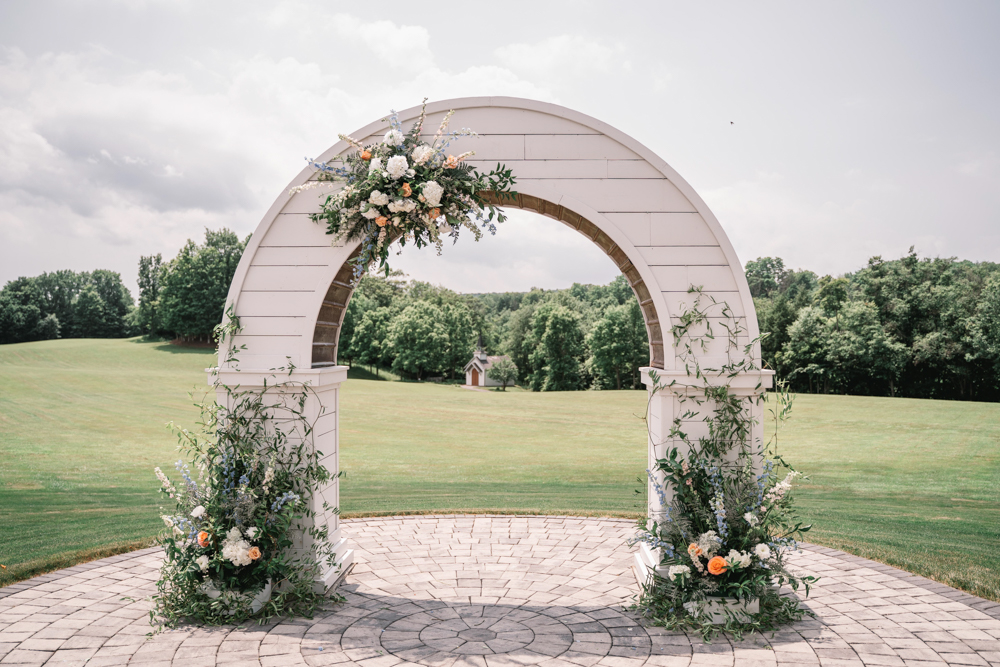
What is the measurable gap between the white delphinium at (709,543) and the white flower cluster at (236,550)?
9.77ft

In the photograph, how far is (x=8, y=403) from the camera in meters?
20.1

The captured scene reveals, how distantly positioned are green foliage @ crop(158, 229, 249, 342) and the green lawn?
12.3 meters

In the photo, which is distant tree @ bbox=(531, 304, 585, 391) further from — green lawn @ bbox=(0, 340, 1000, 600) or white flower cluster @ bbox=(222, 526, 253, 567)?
white flower cluster @ bbox=(222, 526, 253, 567)

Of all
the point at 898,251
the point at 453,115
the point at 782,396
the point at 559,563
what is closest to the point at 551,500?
the point at 559,563

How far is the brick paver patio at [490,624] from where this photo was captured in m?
3.44

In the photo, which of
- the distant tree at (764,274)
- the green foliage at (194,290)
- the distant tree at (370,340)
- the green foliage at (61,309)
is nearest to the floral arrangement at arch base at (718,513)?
the distant tree at (370,340)

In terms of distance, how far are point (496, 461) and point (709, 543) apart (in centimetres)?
988

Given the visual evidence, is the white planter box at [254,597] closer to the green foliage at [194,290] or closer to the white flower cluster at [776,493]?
the white flower cluster at [776,493]

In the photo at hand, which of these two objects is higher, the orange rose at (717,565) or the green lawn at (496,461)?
the orange rose at (717,565)

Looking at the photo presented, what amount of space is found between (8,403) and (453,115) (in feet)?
76.2

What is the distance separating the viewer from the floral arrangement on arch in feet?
12.8

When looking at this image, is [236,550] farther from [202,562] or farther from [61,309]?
[61,309]

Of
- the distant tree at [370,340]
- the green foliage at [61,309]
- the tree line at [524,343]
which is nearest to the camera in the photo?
the tree line at [524,343]

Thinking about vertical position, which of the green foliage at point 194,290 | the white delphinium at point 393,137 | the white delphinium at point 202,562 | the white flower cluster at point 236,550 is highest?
the green foliage at point 194,290
